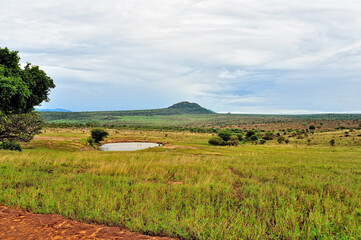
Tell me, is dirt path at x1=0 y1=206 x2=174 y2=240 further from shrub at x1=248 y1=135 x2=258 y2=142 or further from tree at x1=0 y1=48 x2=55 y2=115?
shrub at x1=248 y1=135 x2=258 y2=142

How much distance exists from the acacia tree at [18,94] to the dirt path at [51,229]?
49.2 feet

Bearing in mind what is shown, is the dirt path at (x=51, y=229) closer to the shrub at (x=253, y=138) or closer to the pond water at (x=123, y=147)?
the pond water at (x=123, y=147)

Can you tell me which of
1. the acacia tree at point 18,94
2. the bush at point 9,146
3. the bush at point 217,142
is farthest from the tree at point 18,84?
the bush at point 217,142

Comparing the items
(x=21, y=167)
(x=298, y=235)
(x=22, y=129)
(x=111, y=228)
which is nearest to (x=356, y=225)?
(x=298, y=235)

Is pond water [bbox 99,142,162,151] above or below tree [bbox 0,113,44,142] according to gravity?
below

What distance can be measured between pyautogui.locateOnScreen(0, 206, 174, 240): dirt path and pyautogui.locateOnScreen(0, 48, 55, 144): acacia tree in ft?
49.2

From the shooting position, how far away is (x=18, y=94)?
17922 mm

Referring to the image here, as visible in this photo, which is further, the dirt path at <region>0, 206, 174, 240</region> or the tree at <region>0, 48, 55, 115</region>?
the tree at <region>0, 48, 55, 115</region>

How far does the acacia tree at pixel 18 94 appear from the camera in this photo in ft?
54.6

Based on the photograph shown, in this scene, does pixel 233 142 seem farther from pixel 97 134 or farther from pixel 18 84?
pixel 18 84

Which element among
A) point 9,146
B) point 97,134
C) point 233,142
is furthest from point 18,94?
point 233,142

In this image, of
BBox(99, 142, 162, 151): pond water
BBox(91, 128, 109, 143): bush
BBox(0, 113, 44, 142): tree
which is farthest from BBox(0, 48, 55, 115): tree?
BBox(91, 128, 109, 143): bush

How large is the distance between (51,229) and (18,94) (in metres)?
18.3

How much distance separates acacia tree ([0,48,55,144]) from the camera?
656 inches
